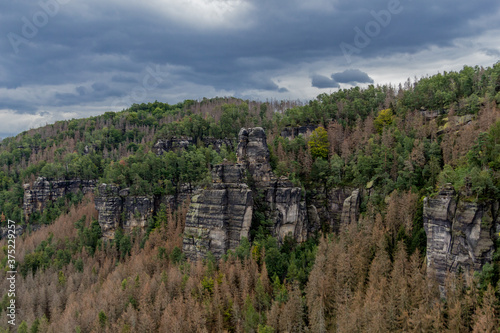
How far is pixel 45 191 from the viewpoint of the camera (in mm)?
103562

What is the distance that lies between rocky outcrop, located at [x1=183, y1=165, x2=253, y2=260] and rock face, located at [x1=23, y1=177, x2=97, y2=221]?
63.8 m

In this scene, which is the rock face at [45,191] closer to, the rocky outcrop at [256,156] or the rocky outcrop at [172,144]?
the rocky outcrop at [172,144]

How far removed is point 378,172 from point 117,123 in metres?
135

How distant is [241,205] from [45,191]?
7698cm

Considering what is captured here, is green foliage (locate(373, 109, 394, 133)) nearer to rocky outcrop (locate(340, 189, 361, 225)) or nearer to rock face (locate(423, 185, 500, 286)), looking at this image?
rocky outcrop (locate(340, 189, 361, 225))

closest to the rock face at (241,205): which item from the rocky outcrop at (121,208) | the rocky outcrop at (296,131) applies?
the rocky outcrop at (121,208)

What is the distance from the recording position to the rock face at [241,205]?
62.0m

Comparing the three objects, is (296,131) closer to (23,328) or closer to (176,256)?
(176,256)

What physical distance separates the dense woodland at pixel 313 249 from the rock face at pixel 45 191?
274 cm

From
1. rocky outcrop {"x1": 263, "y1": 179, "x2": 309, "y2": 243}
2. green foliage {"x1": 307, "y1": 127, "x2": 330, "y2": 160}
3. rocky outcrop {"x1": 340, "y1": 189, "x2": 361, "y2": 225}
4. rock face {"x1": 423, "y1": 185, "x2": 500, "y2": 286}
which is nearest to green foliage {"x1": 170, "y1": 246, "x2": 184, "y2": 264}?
rocky outcrop {"x1": 263, "y1": 179, "x2": 309, "y2": 243}

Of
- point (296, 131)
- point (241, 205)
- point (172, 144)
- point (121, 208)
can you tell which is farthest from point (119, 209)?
point (296, 131)

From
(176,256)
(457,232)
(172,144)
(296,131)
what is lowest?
(176,256)

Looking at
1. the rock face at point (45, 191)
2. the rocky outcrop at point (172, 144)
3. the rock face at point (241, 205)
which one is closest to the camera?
the rock face at point (241, 205)

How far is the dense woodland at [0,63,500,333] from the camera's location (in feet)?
132
